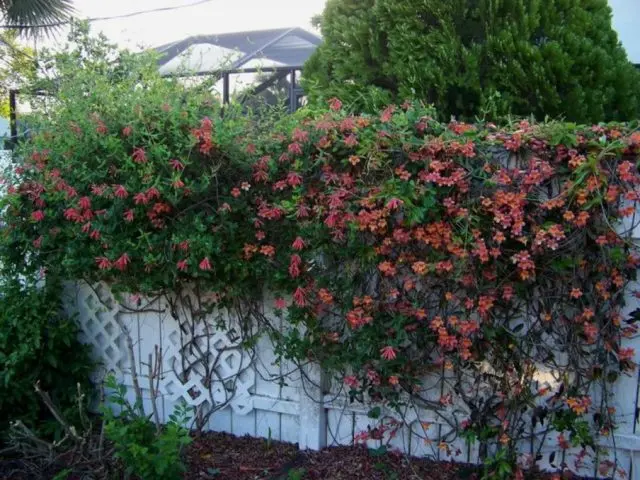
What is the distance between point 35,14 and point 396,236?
315 inches

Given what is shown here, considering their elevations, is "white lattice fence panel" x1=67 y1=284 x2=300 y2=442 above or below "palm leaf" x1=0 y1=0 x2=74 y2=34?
below

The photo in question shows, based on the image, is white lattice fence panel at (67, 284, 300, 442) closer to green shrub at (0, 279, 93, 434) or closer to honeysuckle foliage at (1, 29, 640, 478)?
green shrub at (0, 279, 93, 434)

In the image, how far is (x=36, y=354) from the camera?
364 centimetres

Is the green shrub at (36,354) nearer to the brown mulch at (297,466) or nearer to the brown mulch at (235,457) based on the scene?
the brown mulch at (297,466)

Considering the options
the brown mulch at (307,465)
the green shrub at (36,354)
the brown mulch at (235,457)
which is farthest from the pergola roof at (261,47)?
the brown mulch at (307,465)

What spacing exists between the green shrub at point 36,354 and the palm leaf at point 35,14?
240 inches

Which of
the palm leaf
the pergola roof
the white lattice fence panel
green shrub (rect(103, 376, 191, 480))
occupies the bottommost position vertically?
green shrub (rect(103, 376, 191, 480))

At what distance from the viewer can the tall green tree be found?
130 inches

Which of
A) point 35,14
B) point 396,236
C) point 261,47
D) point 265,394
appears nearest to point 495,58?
point 396,236

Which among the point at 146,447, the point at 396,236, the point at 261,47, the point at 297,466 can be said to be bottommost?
the point at 297,466

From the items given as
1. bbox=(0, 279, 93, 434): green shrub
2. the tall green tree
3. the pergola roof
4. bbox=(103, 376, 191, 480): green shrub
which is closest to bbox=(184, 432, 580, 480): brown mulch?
bbox=(103, 376, 191, 480): green shrub

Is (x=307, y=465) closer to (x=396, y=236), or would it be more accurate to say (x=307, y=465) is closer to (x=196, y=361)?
(x=196, y=361)

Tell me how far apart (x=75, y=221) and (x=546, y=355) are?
103 inches

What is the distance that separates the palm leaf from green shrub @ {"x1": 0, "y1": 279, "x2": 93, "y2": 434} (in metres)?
6.11
